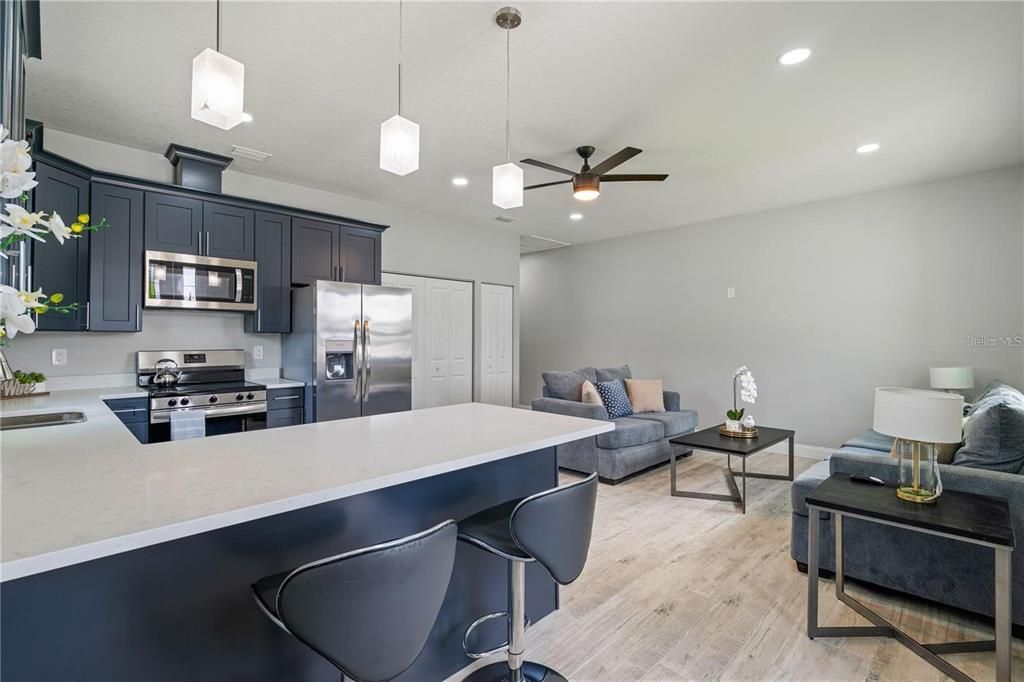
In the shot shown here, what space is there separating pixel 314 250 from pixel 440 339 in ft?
6.30

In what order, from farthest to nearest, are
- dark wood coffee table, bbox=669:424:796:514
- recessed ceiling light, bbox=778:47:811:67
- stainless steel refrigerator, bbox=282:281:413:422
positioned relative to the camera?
stainless steel refrigerator, bbox=282:281:413:422, dark wood coffee table, bbox=669:424:796:514, recessed ceiling light, bbox=778:47:811:67

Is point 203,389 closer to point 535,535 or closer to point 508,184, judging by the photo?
point 508,184

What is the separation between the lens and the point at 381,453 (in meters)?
1.53

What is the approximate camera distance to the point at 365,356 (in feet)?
13.9

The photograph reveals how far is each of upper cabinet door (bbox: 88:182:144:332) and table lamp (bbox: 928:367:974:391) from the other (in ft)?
20.6

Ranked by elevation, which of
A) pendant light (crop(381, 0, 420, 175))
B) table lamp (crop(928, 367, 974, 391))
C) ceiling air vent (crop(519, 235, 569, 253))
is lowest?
table lamp (crop(928, 367, 974, 391))

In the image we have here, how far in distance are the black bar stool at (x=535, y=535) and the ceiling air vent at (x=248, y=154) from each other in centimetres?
346

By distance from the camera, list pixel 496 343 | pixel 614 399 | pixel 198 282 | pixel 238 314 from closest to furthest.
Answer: pixel 198 282 → pixel 238 314 → pixel 614 399 → pixel 496 343

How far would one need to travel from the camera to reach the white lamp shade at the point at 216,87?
1.46m

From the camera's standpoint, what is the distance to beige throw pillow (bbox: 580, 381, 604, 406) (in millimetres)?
4621

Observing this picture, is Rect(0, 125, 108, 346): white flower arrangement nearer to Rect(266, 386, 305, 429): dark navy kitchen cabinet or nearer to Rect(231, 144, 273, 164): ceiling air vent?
Rect(266, 386, 305, 429): dark navy kitchen cabinet

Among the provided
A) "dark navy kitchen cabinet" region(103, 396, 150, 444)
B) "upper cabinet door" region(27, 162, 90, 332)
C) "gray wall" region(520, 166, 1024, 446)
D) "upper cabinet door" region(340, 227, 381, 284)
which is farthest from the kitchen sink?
"gray wall" region(520, 166, 1024, 446)

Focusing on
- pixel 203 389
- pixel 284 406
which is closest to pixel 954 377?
pixel 284 406

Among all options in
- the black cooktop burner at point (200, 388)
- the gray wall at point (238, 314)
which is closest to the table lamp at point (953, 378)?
the gray wall at point (238, 314)
